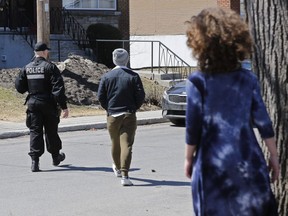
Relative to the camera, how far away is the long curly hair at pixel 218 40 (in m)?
4.33

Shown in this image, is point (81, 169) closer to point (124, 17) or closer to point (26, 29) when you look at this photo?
point (26, 29)

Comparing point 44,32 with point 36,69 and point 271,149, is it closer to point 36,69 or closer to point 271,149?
point 36,69

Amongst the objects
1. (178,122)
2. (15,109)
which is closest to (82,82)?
(15,109)

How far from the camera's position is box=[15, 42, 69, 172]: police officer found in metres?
10.4

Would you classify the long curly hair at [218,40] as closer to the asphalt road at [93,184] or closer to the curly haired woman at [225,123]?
the curly haired woman at [225,123]

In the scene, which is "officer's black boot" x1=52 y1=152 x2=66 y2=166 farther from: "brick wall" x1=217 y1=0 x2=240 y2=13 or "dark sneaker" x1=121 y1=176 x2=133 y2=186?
"brick wall" x1=217 y1=0 x2=240 y2=13

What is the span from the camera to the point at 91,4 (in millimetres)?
29547

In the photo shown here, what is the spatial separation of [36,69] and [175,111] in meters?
6.87

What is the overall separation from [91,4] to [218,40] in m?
25.6

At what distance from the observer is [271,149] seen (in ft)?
14.6

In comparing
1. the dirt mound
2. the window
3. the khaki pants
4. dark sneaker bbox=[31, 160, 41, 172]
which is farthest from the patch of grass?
the window

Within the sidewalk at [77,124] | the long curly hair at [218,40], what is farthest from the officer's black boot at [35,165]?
the long curly hair at [218,40]

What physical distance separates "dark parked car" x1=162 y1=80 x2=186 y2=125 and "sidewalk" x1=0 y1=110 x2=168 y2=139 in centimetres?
101

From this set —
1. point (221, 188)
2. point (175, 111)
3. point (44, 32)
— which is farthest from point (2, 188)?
point (44, 32)
